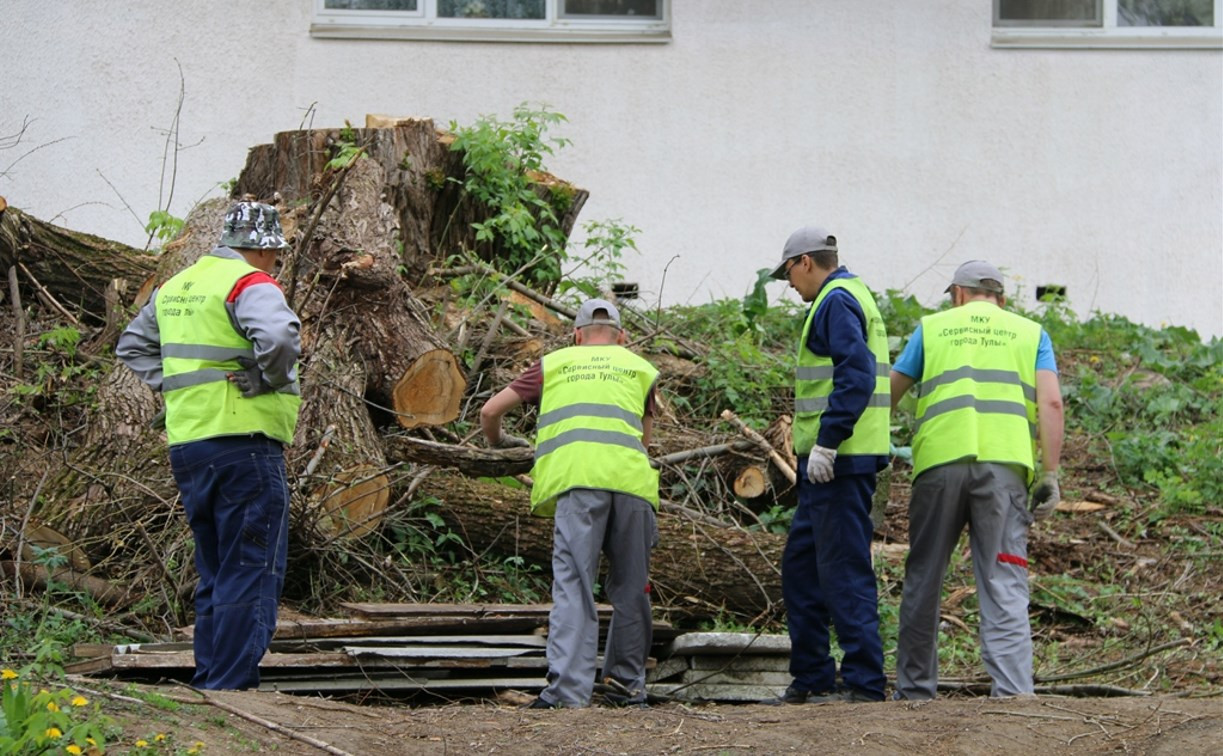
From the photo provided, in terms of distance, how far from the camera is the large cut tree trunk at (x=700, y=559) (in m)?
7.57

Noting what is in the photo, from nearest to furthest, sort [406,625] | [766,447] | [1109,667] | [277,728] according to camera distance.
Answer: [277,728] < [406,625] < [1109,667] < [766,447]

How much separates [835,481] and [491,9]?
6756mm

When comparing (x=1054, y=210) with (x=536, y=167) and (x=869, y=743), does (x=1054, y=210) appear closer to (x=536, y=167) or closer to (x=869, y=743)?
(x=536, y=167)

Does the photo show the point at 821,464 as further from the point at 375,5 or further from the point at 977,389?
the point at 375,5

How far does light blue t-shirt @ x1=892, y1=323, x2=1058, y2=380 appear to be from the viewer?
6574 millimetres

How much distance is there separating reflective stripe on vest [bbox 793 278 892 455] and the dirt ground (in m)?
1.19

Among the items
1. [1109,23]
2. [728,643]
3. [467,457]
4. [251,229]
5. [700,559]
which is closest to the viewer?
[251,229]

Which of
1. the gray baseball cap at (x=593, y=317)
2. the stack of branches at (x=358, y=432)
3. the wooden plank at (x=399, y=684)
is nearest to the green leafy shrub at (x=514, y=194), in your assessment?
the stack of branches at (x=358, y=432)

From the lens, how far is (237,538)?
595cm

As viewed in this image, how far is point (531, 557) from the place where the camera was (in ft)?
25.8

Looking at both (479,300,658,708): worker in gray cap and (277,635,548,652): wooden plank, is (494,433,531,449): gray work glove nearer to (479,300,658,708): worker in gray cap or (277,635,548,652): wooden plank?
(479,300,658,708): worker in gray cap

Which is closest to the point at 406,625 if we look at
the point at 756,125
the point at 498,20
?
the point at 756,125

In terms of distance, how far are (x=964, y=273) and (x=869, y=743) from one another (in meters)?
2.44

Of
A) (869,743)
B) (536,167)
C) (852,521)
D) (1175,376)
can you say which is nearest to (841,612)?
(852,521)
